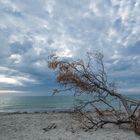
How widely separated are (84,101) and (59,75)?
7.07 feet

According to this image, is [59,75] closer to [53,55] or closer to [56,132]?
[53,55]

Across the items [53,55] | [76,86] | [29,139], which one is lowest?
[29,139]

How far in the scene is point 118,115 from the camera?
18.8m

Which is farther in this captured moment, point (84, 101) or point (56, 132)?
point (84, 101)

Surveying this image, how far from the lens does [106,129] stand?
1795 cm

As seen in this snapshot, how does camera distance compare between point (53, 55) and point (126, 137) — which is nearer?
point (126, 137)

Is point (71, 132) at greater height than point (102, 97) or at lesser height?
lesser

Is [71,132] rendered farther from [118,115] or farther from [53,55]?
[53,55]

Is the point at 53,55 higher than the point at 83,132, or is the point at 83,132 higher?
the point at 53,55

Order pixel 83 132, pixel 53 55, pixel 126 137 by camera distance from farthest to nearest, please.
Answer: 1. pixel 53 55
2. pixel 83 132
3. pixel 126 137

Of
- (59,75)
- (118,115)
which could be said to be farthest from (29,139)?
(118,115)

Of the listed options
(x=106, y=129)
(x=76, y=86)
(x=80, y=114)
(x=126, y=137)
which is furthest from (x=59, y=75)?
(x=126, y=137)

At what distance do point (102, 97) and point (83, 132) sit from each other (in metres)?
2.63

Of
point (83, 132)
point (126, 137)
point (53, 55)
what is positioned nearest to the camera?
point (126, 137)
